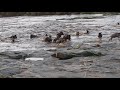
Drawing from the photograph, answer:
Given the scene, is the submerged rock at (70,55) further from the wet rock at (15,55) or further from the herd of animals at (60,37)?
the wet rock at (15,55)

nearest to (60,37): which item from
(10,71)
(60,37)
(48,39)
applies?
(60,37)

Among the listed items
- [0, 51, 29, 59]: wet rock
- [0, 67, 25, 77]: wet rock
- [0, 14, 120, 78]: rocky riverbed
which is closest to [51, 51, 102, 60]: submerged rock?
[0, 14, 120, 78]: rocky riverbed

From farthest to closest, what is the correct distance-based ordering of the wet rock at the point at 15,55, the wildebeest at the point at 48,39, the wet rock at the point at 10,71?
the wildebeest at the point at 48,39, the wet rock at the point at 15,55, the wet rock at the point at 10,71

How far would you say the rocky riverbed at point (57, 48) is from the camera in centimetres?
452

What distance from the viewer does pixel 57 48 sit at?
5.11m

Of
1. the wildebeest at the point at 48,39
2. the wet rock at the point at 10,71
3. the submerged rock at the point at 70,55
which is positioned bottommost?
the wet rock at the point at 10,71

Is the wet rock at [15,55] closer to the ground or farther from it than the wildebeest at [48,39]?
closer to the ground

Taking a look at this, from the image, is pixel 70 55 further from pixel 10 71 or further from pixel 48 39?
pixel 10 71

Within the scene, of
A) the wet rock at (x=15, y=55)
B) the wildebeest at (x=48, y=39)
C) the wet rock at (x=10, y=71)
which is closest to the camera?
the wet rock at (x=10, y=71)

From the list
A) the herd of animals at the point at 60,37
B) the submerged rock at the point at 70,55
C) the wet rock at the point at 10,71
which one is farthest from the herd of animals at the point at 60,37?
the wet rock at the point at 10,71

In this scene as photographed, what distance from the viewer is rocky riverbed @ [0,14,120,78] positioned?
4523 mm

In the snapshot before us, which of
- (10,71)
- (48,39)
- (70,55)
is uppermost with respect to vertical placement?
(48,39)
